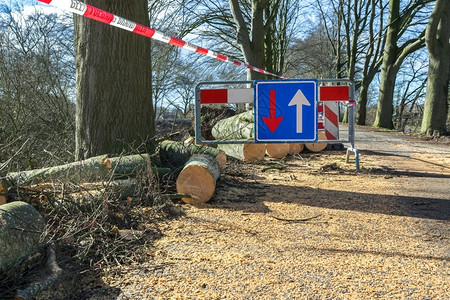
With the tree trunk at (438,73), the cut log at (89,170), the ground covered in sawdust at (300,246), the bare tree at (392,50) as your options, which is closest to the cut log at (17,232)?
the ground covered in sawdust at (300,246)

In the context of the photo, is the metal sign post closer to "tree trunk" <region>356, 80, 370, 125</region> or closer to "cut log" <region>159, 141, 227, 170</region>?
"cut log" <region>159, 141, 227, 170</region>

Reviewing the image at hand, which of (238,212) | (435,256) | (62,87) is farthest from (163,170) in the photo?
(62,87)

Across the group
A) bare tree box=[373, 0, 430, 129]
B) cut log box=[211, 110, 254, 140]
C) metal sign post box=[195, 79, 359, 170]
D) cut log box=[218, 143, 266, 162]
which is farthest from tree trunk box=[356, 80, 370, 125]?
metal sign post box=[195, 79, 359, 170]

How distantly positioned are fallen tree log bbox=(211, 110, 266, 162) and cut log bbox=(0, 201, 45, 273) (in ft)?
13.9

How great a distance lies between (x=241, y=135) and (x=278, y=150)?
1031 millimetres

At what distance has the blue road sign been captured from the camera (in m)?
5.53

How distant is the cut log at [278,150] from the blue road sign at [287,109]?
6.78ft

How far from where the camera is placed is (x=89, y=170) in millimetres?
4008

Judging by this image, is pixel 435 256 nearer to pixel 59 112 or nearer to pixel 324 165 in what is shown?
pixel 324 165

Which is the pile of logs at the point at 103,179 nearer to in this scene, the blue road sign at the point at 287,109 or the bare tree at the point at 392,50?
the blue road sign at the point at 287,109

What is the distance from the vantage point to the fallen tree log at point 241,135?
7.17 metres

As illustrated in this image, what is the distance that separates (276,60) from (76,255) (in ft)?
76.7

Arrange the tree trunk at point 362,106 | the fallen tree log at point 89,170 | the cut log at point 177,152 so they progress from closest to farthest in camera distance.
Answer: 1. the fallen tree log at point 89,170
2. the cut log at point 177,152
3. the tree trunk at point 362,106

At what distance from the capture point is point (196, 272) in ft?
8.01
